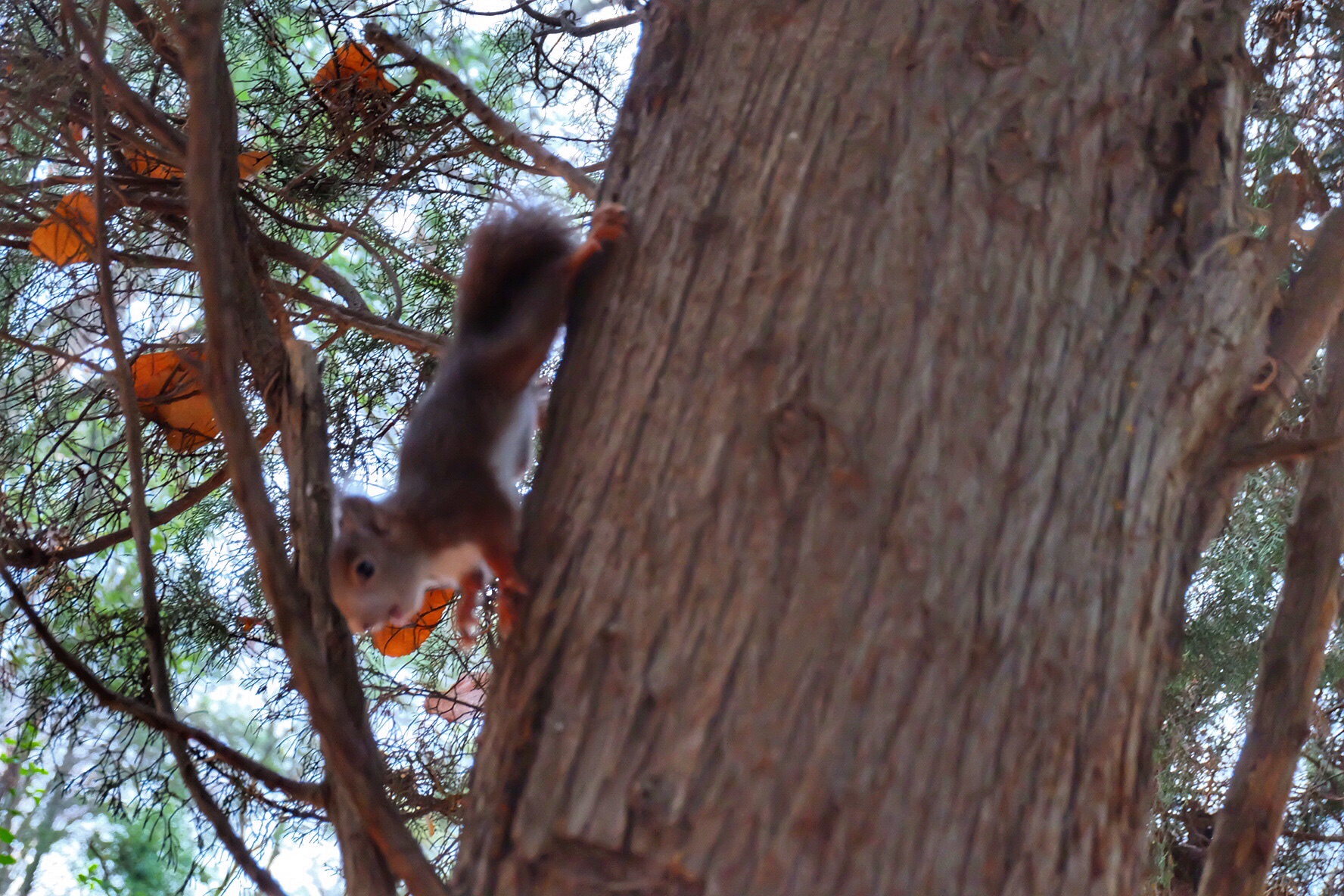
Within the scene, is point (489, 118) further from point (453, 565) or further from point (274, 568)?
point (274, 568)

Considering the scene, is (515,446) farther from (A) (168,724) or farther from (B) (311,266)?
(A) (168,724)

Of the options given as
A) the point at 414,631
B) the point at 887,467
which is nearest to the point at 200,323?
the point at 414,631

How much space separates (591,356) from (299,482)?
45 centimetres

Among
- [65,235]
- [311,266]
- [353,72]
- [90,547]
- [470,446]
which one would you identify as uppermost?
[353,72]

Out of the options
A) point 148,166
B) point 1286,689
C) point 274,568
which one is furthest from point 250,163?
point 1286,689

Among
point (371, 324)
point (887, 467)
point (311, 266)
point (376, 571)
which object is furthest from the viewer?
point (311, 266)

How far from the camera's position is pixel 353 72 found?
250 cm

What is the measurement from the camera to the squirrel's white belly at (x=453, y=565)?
1807mm

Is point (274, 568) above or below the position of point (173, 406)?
below

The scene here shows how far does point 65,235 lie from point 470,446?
0.92 metres

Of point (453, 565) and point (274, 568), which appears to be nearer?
point (274, 568)

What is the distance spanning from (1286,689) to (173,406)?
2085mm

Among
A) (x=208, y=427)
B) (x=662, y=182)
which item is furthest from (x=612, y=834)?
(x=208, y=427)

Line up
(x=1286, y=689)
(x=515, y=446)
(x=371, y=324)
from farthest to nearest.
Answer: (x=371, y=324)
(x=515, y=446)
(x=1286, y=689)
